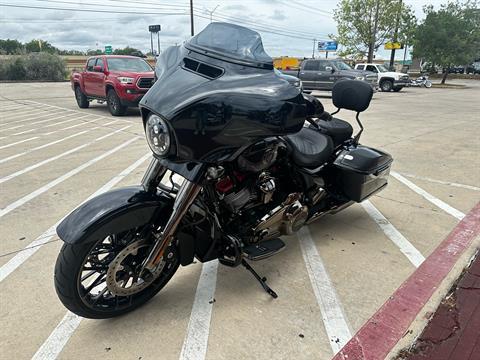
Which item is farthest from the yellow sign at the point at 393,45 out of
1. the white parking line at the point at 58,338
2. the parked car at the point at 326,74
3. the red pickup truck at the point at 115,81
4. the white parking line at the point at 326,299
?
the white parking line at the point at 58,338

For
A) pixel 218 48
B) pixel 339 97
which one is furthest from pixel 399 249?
pixel 218 48

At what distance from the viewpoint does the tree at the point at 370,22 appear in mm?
35188

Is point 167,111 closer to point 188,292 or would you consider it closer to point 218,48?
point 218,48

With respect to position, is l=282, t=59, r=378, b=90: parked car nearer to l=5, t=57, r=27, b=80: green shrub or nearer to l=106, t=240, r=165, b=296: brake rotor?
l=106, t=240, r=165, b=296: brake rotor

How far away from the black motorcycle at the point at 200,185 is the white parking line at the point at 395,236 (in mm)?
1130

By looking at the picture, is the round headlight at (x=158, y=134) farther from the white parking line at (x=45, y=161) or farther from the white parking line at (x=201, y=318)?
the white parking line at (x=45, y=161)

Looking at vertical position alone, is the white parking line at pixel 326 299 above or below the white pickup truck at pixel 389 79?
below

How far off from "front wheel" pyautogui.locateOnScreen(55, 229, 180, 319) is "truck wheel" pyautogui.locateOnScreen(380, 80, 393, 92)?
23859 mm

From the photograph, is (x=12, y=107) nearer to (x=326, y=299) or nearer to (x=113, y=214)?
(x=113, y=214)

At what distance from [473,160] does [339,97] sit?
168 inches

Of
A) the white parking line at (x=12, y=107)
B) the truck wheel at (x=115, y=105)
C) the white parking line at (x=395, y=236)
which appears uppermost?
the truck wheel at (x=115, y=105)

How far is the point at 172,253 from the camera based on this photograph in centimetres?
267

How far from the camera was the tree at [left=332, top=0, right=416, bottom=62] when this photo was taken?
3519 cm

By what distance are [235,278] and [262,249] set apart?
462 mm
